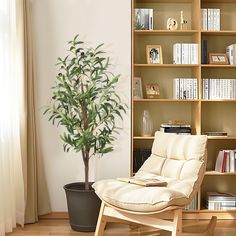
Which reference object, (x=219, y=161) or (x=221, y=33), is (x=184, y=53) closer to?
(x=221, y=33)

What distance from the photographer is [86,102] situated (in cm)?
446

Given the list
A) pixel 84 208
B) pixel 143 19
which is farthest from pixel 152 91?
pixel 84 208

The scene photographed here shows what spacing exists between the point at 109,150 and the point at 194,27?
153cm

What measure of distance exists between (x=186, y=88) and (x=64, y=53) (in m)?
1.21

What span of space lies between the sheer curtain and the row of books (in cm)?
176

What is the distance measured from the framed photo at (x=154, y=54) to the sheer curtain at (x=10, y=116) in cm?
125

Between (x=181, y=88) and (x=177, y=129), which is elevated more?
(x=181, y=88)

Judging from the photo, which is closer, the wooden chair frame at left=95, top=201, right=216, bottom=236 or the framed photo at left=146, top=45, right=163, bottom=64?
the wooden chair frame at left=95, top=201, right=216, bottom=236

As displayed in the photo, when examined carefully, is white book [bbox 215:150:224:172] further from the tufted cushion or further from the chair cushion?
the chair cushion

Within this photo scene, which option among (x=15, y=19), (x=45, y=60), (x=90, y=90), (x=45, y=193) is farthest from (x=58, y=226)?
(x=15, y=19)

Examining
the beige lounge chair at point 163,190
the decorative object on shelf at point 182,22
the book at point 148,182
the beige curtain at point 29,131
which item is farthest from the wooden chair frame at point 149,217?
the decorative object on shelf at point 182,22

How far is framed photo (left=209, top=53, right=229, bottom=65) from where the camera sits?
5.01 m

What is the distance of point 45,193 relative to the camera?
4832 mm

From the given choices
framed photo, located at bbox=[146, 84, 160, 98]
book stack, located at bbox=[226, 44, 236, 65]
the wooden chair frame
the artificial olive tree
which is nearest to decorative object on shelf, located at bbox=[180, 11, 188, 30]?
book stack, located at bbox=[226, 44, 236, 65]
